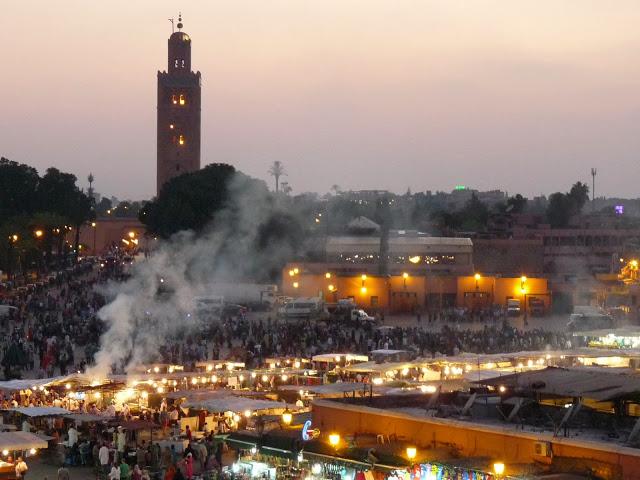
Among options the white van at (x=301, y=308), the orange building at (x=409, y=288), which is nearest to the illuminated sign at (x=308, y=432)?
the white van at (x=301, y=308)

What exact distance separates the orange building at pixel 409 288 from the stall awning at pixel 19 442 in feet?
116

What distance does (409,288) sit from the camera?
54.4m

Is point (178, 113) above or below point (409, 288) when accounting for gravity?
above

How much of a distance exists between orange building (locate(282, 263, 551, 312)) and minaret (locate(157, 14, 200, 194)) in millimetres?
48018

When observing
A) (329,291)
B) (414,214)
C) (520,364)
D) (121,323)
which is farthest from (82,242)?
(520,364)

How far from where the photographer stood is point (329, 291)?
178ft

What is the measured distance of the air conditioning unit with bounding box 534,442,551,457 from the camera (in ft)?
47.0

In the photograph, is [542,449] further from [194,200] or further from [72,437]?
[194,200]

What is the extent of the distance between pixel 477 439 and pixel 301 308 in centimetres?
3142

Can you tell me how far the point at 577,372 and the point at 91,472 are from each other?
866cm

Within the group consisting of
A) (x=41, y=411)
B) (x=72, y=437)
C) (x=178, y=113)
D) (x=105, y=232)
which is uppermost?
(x=178, y=113)

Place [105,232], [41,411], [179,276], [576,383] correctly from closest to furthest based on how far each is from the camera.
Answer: [576,383] → [41,411] → [179,276] → [105,232]

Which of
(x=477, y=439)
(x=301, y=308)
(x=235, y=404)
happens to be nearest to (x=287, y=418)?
(x=235, y=404)

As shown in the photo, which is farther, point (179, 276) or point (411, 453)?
point (179, 276)
